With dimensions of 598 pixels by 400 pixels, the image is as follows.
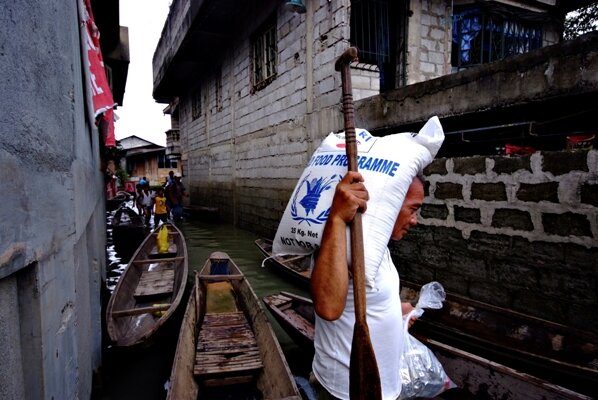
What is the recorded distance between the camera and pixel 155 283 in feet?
20.2

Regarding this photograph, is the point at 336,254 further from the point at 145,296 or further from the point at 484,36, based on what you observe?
the point at 484,36

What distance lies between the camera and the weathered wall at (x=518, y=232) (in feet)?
10.8

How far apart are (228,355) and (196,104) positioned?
16.5 m

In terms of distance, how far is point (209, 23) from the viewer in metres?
11.4

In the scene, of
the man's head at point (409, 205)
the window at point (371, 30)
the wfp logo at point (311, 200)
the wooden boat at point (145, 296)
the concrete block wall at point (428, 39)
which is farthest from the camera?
the window at point (371, 30)

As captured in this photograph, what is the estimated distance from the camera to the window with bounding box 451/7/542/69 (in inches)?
328

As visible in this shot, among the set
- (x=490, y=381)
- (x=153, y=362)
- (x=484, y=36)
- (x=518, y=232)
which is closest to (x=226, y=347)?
(x=153, y=362)

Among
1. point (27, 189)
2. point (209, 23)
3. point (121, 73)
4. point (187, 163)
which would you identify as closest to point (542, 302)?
point (27, 189)

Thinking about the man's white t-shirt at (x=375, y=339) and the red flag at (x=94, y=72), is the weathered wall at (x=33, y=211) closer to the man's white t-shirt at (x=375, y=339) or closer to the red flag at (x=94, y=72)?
the man's white t-shirt at (x=375, y=339)

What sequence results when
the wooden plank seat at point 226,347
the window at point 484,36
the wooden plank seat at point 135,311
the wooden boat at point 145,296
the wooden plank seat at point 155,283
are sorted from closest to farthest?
the wooden plank seat at point 226,347 < the wooden boat at point 145,296 < the wooden plank seat at point 135,311 < the wooden plank seat at point 155,283 < the window at point 484,36

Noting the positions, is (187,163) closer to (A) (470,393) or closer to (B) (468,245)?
(B) (468,245)

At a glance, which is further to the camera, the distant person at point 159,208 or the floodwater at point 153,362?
the distant person at point 159,208

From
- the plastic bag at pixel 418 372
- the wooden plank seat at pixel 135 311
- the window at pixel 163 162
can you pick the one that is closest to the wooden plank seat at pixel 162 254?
the wooden plank seat at pixel 135 311

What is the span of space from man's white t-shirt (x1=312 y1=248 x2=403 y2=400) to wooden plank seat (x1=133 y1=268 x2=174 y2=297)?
197 inches
